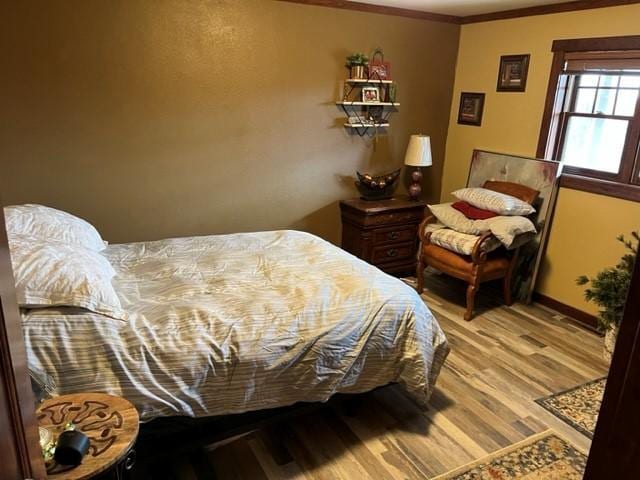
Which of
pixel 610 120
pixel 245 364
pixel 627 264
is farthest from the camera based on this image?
pixel 610 120

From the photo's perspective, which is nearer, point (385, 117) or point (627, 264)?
point (627, 264)

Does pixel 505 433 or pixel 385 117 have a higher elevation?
pixel 385 117

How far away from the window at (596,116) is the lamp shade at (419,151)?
3.02 ft

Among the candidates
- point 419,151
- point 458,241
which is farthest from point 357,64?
point 458,241

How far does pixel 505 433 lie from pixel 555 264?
188 cm

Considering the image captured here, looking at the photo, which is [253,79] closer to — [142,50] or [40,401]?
[142,50]

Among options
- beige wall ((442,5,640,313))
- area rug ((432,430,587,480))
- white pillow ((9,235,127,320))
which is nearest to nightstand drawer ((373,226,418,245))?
beige wall ((442,5,640,313))

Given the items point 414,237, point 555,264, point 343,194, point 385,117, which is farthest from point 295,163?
point 555,264

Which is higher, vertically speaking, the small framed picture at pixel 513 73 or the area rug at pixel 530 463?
the small framed picture at pixel 513 73

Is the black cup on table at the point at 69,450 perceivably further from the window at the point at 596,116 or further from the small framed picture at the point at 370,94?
the window at the point at 596,116

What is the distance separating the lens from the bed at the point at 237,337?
1.73 metres

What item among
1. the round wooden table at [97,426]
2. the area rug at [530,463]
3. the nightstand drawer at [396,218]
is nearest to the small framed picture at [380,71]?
the nightstand drawer at [396,218]

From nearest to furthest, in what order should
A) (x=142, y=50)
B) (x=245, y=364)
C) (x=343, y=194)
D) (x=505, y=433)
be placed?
(x=245, y=364)
(x=505, y=433)
(x=142, y=50)
(x=343, y=194)

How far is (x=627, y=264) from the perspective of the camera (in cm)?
275
